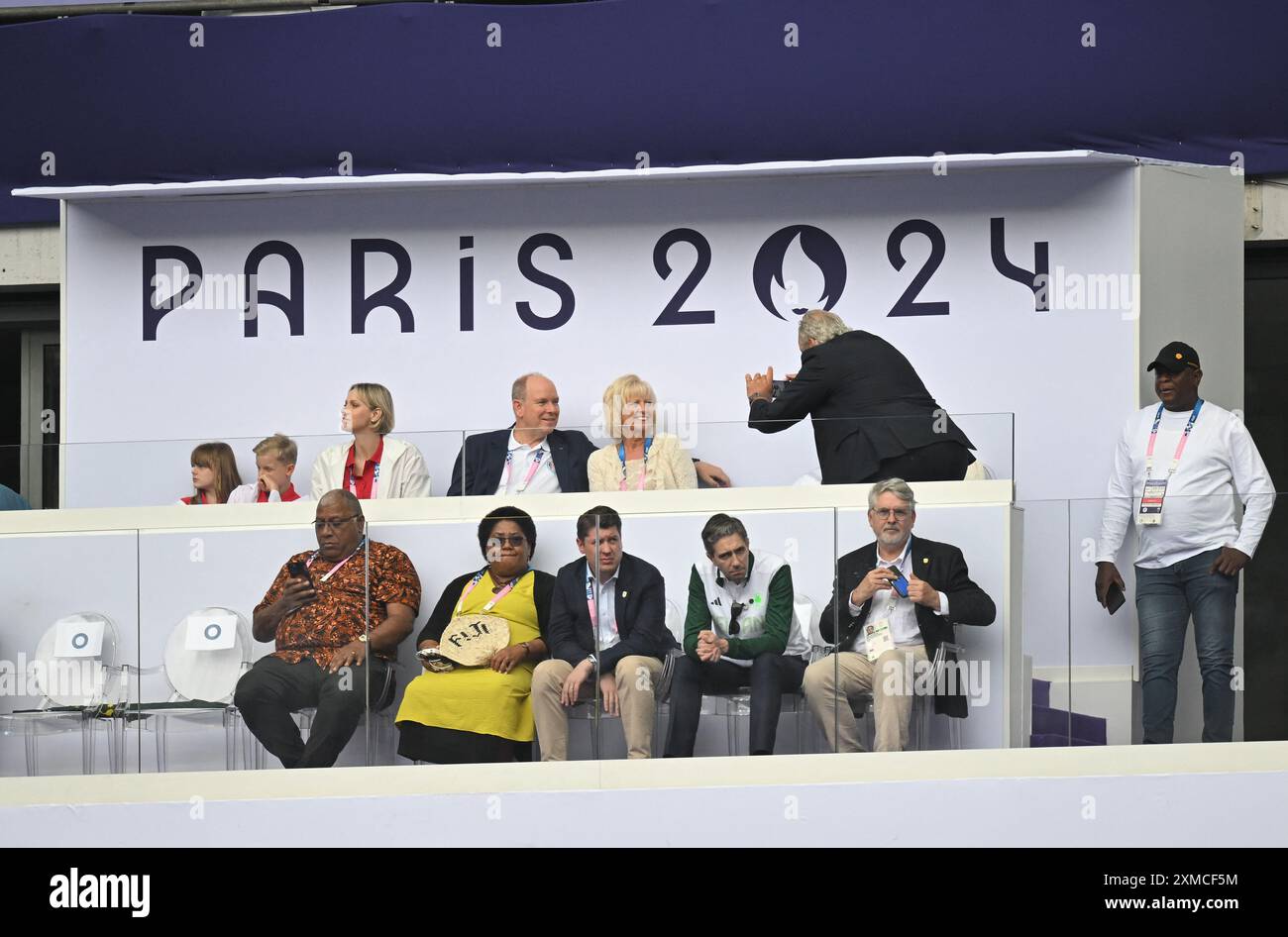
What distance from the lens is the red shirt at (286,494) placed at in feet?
25.2

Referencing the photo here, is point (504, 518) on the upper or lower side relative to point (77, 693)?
upper

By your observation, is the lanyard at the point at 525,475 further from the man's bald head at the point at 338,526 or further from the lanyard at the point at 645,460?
the man's bald head at the point at 338,526

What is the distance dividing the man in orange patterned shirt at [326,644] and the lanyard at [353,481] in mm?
472

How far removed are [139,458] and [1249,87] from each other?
19.9ft

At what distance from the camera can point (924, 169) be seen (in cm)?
973

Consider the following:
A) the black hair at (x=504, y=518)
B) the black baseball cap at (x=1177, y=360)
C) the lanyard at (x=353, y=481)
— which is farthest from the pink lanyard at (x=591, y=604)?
the black baseball cap at (x=1177, y=360)

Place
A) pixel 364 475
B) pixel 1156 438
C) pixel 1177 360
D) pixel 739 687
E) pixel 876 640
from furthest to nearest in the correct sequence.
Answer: pixel 1177 360
pixel 1156 438
pixel 364 475
pixel 739 687
pixel 876 640

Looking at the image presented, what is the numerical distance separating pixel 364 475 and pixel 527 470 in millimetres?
697

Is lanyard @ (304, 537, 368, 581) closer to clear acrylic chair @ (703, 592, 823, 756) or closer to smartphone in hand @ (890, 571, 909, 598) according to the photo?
clear acrylic chair @ (703, 592, 823, 756)

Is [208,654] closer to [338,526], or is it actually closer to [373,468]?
[338,526]

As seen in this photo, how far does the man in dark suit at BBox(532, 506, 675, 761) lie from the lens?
7.04 metres

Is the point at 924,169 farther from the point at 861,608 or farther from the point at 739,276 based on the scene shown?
the point at 861,608

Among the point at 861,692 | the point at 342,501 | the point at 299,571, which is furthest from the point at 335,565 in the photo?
the point at 861,692

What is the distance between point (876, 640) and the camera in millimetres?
6918
